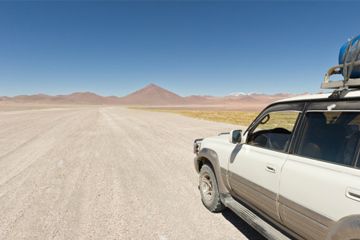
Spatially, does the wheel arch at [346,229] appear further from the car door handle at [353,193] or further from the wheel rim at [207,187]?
the wheel rim at [207,187]

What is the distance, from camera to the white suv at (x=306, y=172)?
1.67 metres

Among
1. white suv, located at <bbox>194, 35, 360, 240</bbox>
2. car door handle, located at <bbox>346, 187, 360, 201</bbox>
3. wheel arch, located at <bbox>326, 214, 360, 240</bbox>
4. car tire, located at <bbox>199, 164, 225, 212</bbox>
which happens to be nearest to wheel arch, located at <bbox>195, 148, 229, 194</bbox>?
car tire, located at <bbox>199, 164, 225, 212</bbox>

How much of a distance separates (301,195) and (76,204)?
12.1 feet

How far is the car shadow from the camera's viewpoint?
302 cm

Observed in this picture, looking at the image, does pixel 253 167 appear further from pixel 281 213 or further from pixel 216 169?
pixel 216 169

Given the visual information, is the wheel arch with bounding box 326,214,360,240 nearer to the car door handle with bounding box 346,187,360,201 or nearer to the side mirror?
the car door handle with bounding box 346,187,360,201

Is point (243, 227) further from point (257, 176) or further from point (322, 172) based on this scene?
point (322, 172)

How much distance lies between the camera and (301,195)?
1951 mm

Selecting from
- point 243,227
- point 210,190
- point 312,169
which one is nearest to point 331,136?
point 312,169

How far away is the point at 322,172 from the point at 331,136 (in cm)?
39

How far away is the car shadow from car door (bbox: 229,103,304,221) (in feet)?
1.80

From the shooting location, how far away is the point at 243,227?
3.25m

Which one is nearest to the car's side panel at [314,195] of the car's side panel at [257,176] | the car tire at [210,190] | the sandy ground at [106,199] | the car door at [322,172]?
the car door at [322,172]

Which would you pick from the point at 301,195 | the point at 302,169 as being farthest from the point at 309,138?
the point at 301,195
